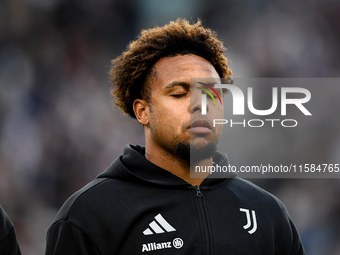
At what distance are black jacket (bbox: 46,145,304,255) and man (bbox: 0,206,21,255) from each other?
0.38 metres

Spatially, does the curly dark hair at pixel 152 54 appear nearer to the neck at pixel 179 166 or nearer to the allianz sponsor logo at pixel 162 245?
the neck at pixel 179 166

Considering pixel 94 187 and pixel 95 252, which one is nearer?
pixel 95 252

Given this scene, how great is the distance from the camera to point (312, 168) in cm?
556

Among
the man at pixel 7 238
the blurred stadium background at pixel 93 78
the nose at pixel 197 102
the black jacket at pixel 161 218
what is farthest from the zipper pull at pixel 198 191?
the blurred stadium background at pixel 93 78

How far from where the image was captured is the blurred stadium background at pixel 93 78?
4.97 metres

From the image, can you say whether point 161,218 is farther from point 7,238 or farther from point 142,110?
point 7,238

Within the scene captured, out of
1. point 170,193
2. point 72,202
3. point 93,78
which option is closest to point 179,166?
point 170,193

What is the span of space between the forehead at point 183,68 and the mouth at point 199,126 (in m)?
0.20

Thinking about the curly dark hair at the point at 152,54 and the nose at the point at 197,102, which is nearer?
the nose at the point at 197,102

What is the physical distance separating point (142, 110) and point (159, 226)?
2.01ft

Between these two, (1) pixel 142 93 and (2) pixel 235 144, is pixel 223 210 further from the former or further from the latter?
(2) pixel 235 144

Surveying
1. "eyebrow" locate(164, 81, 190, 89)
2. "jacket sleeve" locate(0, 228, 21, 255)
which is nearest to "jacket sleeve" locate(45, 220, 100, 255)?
"jacket sleeve" locate(0, 228, 21, 255)

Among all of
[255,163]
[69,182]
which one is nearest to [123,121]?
[69,182]

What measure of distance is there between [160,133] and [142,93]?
268 mm
